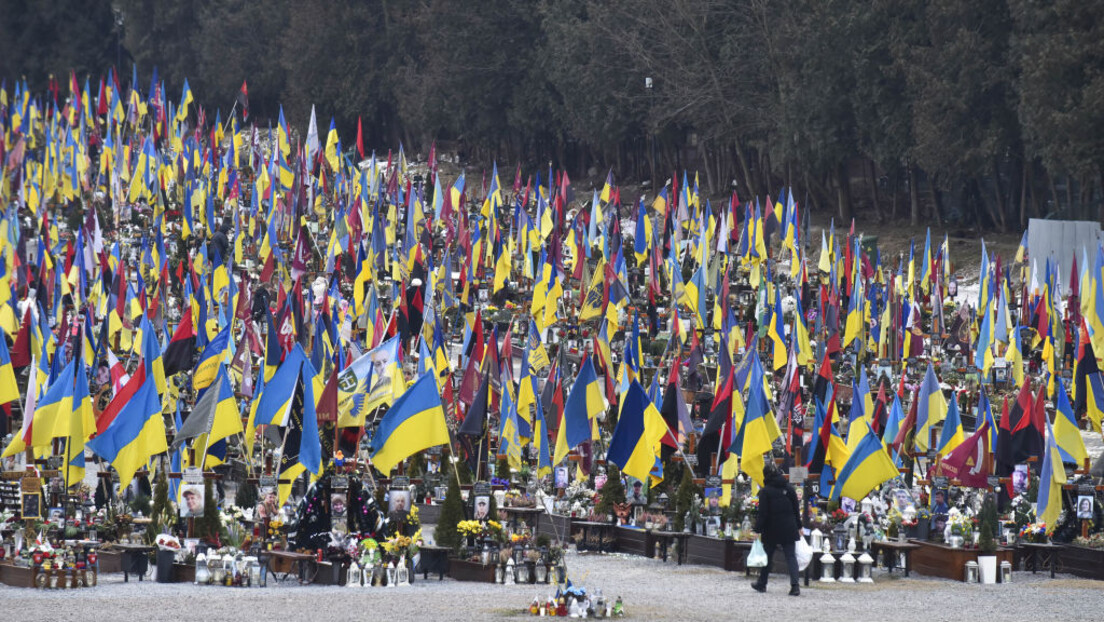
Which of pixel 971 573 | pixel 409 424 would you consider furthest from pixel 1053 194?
pixel 409 424

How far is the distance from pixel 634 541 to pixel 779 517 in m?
4.57

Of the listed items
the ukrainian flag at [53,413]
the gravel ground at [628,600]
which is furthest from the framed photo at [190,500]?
the ukrainian flag at [53,413]

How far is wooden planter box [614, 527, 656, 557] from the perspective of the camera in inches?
999

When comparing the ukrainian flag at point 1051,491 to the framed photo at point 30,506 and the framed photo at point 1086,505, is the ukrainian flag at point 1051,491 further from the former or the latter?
the framed photo at point 30,506

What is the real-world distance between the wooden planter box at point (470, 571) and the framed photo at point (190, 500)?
2491 mm

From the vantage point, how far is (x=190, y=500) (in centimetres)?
2302

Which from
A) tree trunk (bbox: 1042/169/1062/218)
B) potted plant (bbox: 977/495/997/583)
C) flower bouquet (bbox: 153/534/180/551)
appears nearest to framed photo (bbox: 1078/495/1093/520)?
potted plant (bbox: 977/495/997/583)

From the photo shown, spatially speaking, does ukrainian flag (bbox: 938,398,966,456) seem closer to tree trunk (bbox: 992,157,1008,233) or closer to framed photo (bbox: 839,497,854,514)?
framed photo (bbox: 839,497,854,514)

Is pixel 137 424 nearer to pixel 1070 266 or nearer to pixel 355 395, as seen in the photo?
pixel 355 395

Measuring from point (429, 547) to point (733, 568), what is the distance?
3124 millimetres

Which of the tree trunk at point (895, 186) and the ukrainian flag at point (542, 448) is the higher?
the tree trunk at point (895, 186)

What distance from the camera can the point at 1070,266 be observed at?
171 feet

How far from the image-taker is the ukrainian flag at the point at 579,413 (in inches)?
1086

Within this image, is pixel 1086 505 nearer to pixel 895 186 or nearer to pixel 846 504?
pixel 846 504
